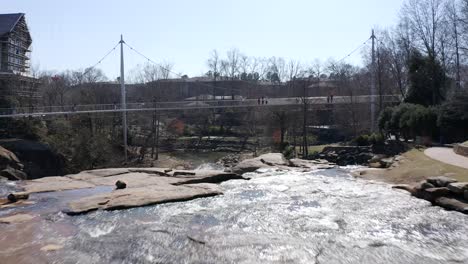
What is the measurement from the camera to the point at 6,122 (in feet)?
153

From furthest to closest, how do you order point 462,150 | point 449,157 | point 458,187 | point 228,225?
point 462,150
point 449,157
point 458,187
point 228,225

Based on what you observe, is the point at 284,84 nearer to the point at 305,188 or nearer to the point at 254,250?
the point at 305,188

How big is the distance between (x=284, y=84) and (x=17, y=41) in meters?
48.0

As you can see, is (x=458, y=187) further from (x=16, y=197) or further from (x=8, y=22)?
(x=8, y=22)

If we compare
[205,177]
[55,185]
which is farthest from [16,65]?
[205,177]

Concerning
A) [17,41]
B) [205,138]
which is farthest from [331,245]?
[17,41]

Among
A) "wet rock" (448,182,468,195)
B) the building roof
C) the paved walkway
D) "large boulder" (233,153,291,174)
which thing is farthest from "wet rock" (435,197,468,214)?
the building roof

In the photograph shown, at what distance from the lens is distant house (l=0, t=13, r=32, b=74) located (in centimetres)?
6862

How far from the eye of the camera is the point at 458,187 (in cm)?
1600

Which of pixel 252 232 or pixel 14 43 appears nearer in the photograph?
pixel 252 232

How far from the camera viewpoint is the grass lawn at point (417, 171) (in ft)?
63.3

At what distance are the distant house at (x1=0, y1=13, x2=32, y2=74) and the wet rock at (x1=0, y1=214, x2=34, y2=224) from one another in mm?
57024

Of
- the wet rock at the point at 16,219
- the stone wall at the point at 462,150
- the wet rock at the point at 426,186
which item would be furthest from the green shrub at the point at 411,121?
the wet rock at the point at 16,219

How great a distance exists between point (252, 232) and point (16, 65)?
70143 mm
